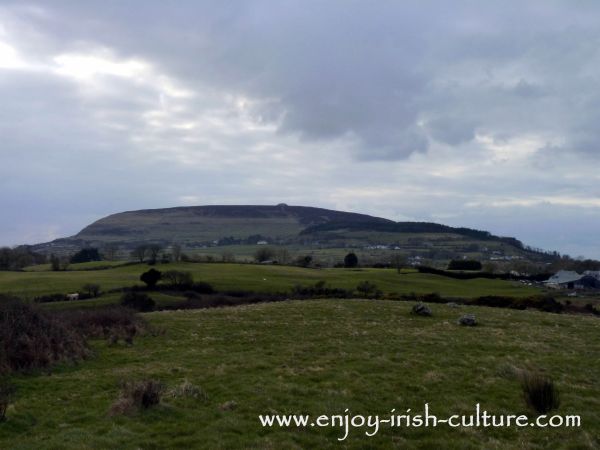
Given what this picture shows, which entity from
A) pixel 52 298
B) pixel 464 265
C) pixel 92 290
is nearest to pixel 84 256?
pixel 92 290

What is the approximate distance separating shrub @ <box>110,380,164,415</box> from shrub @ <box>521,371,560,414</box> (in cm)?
943

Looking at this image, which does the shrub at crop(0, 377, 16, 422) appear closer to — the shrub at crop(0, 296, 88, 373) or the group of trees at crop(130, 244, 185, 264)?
the shrub at crop(0, 296, 88, 373)

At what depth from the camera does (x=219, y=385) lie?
52.0 ft

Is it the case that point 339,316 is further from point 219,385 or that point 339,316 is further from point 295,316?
point 219,385

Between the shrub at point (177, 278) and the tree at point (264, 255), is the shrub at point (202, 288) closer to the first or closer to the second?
the shrub at point (177, 278)

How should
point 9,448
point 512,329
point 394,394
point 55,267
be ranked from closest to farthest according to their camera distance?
1. point 9,448
2. point 394,394
3. point 512,329
4. point 55,267

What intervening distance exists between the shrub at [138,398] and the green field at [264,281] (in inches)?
2110

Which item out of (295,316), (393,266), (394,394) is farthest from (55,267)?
(394,394)

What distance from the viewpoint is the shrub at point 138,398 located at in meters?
12.9

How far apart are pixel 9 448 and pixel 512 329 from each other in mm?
25112

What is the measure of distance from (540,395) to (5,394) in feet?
44.0

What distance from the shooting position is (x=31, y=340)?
62.0 feet

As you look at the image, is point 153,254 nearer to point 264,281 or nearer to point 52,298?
point 264,281

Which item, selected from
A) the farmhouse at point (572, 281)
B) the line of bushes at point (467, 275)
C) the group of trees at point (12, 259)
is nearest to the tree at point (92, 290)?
the group of trees at point (12, 259)
